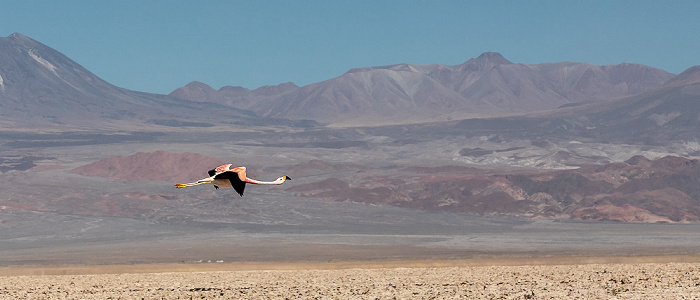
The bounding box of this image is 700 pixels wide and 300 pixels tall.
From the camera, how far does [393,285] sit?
24156 mm

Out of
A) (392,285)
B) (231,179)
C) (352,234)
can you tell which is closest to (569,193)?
(352,234)

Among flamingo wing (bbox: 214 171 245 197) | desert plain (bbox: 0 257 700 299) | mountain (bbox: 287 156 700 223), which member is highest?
mountain (bbox: 287 156 700 223)

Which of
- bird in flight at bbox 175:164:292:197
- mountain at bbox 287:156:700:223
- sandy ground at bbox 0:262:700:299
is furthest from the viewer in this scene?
mountain at bbox 287:156:700:223

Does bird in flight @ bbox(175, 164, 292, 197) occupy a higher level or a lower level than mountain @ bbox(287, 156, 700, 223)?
lower

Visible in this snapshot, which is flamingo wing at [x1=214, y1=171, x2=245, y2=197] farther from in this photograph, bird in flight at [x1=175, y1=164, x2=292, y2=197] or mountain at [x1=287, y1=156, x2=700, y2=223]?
mountain at [x1=287, y1=156, x2=700, y2=223]

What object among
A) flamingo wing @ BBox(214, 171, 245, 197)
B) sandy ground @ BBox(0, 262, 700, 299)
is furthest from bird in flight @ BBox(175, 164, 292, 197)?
sandy ground @ BBox(0, 262, 700, 299)

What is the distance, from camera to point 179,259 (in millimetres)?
53219

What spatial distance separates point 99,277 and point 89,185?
11223 centimetres

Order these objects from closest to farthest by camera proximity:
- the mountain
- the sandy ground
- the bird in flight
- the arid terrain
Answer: the bird in flight → the sandy ground → the arid terrain → the mountain

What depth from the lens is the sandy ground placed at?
70.3 ft

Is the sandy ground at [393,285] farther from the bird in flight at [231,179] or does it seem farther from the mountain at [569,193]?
the mountain at [569,193]

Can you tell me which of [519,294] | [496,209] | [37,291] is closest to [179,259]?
[37,291]

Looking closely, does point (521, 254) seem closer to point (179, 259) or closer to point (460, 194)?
point (179, 259)

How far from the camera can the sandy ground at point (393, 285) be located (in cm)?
2144
